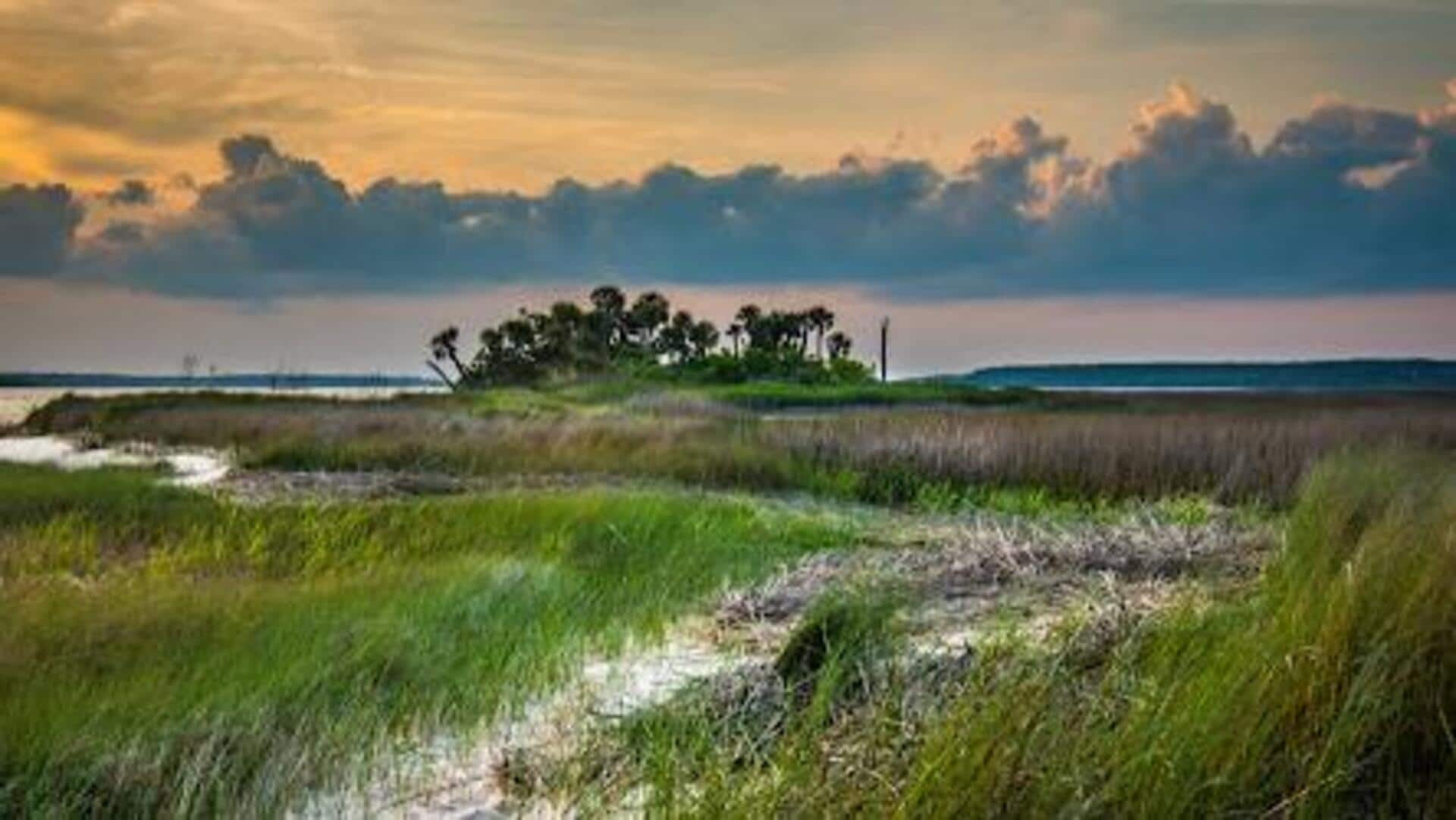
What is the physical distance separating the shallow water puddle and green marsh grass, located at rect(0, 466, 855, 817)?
8584mm

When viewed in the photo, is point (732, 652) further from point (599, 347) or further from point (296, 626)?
point (599, 347)

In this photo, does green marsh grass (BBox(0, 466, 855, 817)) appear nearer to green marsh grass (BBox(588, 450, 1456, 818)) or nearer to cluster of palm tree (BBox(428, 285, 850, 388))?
green marsh grass (BBox(588, 450, 1456, 818))

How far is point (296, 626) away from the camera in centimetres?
1085

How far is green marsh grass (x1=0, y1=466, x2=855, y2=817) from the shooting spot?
8.04 m

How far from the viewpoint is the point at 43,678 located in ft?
30.2

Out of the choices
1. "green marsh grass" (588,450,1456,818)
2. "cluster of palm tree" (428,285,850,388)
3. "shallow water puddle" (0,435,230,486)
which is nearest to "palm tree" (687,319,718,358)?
"cluster of palm tree" (428,285,850,388)

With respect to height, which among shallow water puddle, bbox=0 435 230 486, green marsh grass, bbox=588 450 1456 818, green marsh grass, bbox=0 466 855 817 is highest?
green marsh grass, bbox=588 450 1456 818

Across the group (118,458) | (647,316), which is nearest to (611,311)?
(647,316)

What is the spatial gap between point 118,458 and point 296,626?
96.1 feet

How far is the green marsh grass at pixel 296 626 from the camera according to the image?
26.4 feet

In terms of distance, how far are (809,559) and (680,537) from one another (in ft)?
8.02

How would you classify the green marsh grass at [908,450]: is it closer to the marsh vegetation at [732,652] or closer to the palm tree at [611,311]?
the marsh vegetation at [732,652]

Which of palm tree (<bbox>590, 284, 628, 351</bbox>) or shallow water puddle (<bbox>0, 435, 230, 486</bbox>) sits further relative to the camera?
palm tree (<bbox>590, 284, 628, 351</bbox>)

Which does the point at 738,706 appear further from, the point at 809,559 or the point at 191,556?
the point at 191,556
